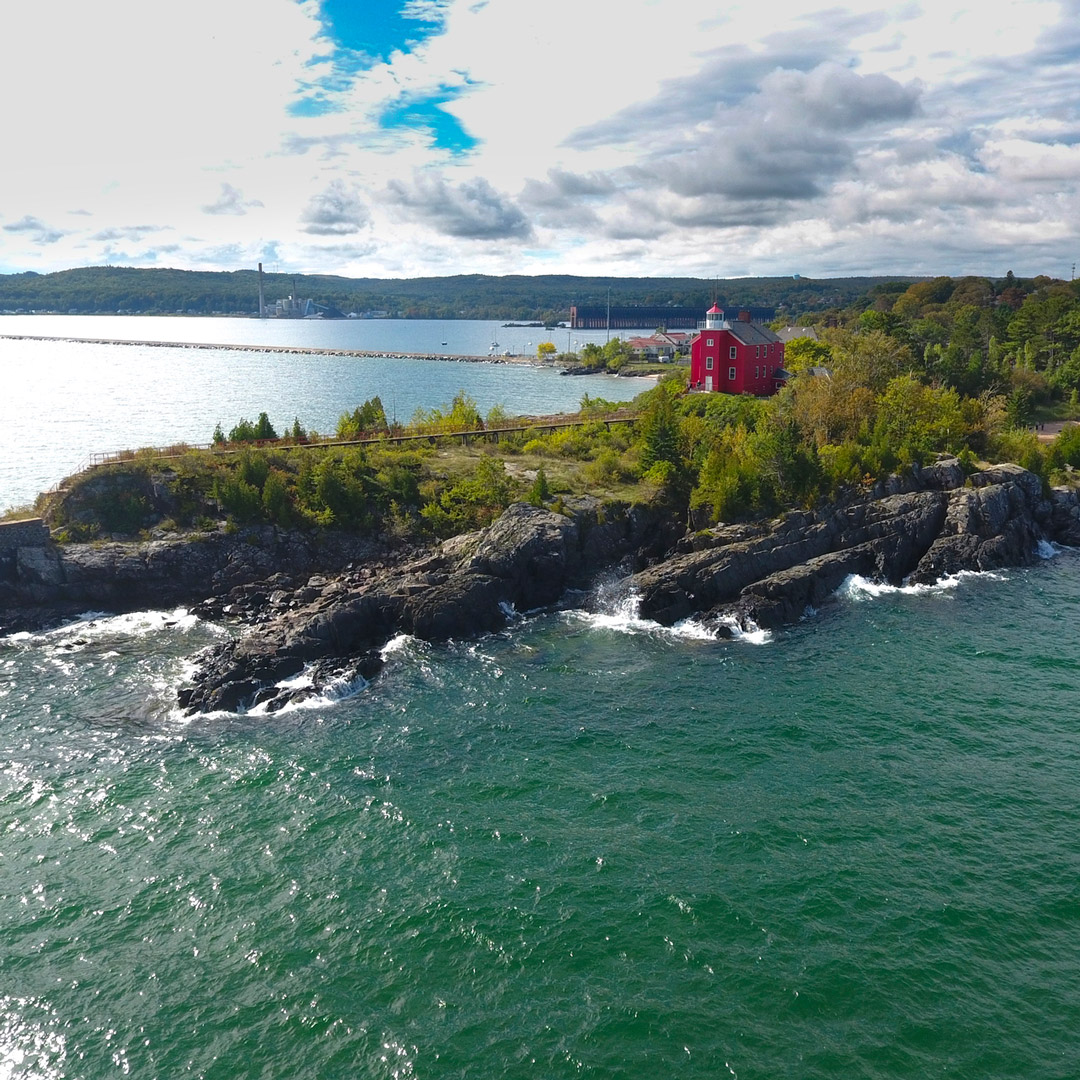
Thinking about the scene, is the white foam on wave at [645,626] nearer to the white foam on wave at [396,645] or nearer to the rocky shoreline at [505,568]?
the rocky shoreline at [505,568]

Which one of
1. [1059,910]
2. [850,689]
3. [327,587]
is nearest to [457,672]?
[327,587]

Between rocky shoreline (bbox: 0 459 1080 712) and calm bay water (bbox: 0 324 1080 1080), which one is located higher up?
rocky shoreline (bbox: 0 459 1080 712)

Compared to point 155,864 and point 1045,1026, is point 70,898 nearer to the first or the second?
point 155,864

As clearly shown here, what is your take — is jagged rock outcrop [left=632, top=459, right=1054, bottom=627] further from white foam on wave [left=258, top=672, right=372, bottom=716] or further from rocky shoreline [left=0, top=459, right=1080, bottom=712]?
white foam on wave [left=258, top=672, right=372, bottom=716]

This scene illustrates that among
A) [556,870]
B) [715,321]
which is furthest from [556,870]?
[715,321]

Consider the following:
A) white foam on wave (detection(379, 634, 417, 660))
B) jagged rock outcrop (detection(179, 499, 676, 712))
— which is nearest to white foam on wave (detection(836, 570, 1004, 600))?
jagged rock outcrop (detection(179, 499, 676, 712))

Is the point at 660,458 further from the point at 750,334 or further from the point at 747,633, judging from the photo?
the point at 750,334
